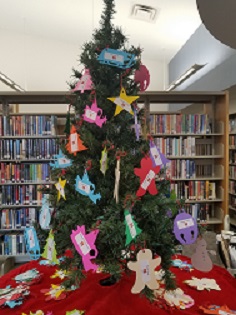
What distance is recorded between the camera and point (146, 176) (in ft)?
3.43

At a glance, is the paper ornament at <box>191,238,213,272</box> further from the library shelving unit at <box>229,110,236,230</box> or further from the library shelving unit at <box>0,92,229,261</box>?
the library shelving unit at <box>229,110,236,230</box>

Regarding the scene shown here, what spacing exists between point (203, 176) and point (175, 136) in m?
0.63

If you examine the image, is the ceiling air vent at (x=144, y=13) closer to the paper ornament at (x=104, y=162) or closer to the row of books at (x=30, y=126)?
the row of books at (x=30, y=126)

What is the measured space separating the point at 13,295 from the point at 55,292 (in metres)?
0.18

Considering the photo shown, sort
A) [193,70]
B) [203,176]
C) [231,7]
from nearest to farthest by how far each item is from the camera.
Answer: [231,7] < [203,176] < [193,70]

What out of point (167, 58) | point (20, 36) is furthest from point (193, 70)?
point (20, 36)

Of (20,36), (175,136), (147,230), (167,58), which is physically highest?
(20,36)

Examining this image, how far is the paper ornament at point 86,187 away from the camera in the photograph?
3.43ft

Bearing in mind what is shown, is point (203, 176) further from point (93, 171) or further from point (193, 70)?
point (93, 171)

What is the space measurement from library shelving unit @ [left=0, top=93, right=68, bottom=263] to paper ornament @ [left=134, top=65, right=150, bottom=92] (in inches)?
79.1

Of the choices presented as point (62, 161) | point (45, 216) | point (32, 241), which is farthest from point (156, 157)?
point (32, 241)

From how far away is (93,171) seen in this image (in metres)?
1.12

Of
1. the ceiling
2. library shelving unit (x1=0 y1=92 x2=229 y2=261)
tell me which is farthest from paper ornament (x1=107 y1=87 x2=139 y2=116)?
the ceiling

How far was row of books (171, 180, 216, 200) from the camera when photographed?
326cm
